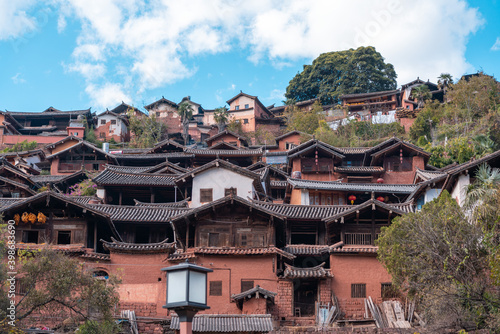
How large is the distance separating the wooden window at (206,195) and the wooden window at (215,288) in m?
9.68

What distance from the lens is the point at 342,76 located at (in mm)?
85188

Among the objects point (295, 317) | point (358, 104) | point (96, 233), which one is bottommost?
point (295, 317)

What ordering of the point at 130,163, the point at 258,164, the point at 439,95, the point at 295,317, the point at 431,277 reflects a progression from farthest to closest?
the point at 439,95 → the point at 130,163 → the point at 258,164 → the point at 295,317 → the point at 431,277

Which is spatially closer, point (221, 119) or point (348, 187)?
point (348, 187)

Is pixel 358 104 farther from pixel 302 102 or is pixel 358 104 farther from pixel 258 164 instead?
pixel 258 164

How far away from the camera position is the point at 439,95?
243 feet

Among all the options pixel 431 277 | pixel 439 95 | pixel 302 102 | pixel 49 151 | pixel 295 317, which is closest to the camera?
pixel 431 277

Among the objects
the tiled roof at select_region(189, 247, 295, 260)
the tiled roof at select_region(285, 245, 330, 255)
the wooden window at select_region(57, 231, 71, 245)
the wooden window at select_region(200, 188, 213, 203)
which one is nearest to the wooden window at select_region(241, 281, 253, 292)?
the tiled roof at select_region(189, 247, 295, 260)

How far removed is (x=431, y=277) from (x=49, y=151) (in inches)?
2039

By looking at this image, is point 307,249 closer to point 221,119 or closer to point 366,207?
point 366,207

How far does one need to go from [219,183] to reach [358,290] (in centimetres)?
1321

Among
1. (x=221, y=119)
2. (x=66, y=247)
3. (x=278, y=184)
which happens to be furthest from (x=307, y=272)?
(x=221, y=119)

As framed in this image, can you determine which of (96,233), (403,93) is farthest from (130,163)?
(403,93)

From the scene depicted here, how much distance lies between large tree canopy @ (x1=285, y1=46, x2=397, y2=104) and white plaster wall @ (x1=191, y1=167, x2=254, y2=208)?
1825 inches
